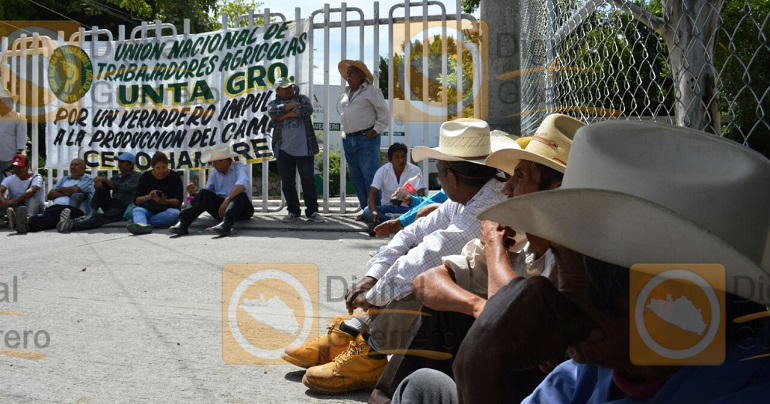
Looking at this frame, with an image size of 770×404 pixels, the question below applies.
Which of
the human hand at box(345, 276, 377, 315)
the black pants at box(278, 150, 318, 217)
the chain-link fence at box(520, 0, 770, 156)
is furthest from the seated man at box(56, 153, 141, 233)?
the human hand at box(345, 276, 377, 315)

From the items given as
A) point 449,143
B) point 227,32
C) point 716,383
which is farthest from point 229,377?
point 227,32

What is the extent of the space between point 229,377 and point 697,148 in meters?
2.84

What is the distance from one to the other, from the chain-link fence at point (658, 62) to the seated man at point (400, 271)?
63cm

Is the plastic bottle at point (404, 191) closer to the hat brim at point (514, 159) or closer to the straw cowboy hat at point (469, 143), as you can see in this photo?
the straw cowboy hat at point (469, 143)

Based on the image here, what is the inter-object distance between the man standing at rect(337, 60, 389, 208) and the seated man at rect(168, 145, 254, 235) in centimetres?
132

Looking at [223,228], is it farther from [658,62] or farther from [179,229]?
[658,62]

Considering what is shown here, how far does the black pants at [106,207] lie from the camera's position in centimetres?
918

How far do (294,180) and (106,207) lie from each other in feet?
8.20

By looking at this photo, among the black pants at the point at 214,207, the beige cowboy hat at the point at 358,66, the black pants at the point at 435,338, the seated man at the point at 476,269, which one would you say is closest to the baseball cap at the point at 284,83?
the beige cowboy hat at the point at 358,66

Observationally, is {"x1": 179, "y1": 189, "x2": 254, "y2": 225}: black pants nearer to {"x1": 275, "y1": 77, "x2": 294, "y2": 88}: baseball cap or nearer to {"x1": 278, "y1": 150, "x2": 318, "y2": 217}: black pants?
{"x1": 278, "y1": 150, "x2": 318, "y2": 217}: black pants

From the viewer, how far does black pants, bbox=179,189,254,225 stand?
8344 mm

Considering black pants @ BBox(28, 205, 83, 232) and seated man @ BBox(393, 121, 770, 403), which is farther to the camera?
black pants @ BBox(28, 205, 83, 232)

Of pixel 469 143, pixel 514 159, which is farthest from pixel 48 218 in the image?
pixel 514 159

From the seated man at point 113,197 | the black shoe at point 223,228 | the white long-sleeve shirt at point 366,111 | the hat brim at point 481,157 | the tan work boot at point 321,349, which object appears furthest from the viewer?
the seated man at point 113,197
